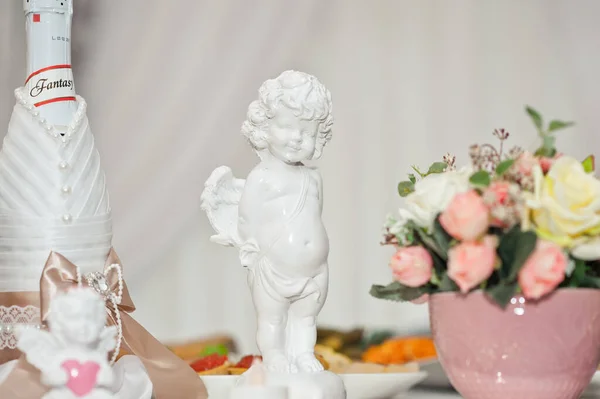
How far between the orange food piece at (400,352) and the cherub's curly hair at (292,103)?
55.5 inches

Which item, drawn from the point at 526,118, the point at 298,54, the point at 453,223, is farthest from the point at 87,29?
the point at 453,223

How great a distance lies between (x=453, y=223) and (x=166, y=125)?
5.93 ft

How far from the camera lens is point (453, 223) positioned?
2.90 feet

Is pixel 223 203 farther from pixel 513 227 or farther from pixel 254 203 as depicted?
pixel 513 227

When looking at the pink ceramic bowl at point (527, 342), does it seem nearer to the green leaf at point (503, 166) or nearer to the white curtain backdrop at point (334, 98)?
the green leaf at point (503, 166)

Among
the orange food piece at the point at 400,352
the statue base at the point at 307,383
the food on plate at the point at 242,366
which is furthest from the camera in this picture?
the orange food piece at the point at 400,352

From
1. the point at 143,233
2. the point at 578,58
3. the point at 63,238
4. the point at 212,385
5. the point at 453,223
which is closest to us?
the point at 453,223

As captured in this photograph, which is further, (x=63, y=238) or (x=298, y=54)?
(x=298, y=54)

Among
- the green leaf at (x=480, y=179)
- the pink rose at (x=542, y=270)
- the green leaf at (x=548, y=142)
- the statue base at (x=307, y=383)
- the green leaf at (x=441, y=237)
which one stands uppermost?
the green leaf at (x=548, y=142)

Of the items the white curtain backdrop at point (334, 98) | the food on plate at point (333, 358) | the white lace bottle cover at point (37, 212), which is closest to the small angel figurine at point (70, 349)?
the white lace bottle cover at point (37, 212)

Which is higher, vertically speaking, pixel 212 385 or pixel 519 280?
pixel 519 280

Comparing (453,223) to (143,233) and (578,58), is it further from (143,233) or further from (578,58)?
(578,58)

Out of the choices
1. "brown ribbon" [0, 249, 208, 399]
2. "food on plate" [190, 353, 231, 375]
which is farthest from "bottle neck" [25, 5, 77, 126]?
"food on plate" [190, 353, 231, 375]

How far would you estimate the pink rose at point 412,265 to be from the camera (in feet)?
3.05
